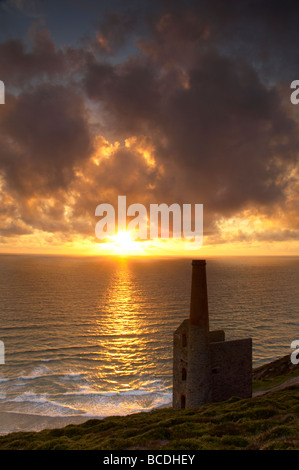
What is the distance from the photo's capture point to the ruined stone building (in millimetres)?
25266

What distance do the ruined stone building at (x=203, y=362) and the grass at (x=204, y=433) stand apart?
2.57m

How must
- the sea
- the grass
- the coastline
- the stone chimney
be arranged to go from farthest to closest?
the sea → the coastline → the stone chimney → the grass

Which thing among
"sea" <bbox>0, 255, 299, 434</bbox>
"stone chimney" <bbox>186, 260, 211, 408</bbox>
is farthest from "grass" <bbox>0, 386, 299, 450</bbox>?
"sea" <bbox>0, 255, 299, 434</bbox>

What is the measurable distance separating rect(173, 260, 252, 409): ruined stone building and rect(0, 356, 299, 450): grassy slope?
2.23m

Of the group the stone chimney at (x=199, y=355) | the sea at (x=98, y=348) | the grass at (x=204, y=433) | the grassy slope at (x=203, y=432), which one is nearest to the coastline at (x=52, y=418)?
the sea at (x=98, y=348)

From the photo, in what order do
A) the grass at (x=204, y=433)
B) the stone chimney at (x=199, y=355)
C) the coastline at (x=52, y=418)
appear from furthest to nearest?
the coastline at (x=52, y=418), the stone chimney at (x=199, y=355), the grass at (x=204, y=433)

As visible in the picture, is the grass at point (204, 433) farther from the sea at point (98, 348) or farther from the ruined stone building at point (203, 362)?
the sea at point (98, 348)

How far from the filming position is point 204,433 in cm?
1606

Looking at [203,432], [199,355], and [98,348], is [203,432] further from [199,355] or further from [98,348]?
[98,348]

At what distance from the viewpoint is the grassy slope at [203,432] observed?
13.9 m

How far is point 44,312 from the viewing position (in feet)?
257

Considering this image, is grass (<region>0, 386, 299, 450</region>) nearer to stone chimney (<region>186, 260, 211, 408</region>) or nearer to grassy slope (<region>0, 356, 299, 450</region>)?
grassy slope (<region>0, 356, 299, 450</region>)

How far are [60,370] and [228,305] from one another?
60579mm
